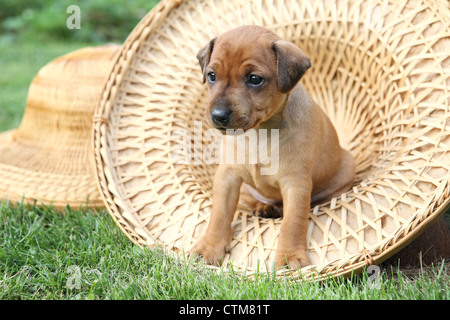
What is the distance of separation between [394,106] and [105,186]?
208cm

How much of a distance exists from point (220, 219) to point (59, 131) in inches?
77.0

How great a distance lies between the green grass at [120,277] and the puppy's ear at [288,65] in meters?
1.05

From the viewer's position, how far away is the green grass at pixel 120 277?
8.50 ft

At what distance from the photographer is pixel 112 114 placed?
12.8 feet

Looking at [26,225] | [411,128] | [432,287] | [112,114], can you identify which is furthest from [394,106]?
[26,225]

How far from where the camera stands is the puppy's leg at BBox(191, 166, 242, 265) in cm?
312

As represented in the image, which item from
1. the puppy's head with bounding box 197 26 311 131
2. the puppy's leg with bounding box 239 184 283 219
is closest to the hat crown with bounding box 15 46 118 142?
the puppy's leg with bounding box 239 184 283 219

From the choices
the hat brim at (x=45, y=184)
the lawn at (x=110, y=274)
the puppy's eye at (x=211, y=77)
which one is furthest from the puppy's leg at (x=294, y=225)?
the hat brim at (x=45, y=184)

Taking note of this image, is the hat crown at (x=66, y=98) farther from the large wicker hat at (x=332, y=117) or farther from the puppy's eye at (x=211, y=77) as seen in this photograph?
the puppy's eye at (x=211, y=77)

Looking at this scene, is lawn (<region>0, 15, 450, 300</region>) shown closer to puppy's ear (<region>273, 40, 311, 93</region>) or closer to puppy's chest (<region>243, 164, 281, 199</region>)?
puppy's chest (<region>243, 164, 281, 199</region>)

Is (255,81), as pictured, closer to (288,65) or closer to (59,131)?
(288,65)

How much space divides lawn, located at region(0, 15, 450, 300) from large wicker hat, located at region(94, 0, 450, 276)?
17 centimetres
